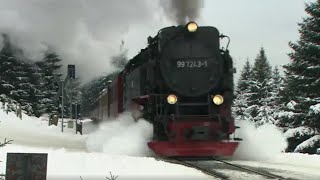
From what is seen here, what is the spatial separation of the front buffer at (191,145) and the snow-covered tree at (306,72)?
810 cm

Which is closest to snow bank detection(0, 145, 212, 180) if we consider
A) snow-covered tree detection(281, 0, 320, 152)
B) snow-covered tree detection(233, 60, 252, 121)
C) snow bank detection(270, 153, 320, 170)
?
snow bank detection(270, 153, 320, 170)

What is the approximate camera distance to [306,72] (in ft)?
64.1

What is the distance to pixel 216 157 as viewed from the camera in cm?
1298

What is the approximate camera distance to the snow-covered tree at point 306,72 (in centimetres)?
1931

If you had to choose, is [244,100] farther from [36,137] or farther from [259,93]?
[36,137]

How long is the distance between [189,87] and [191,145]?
146 cm

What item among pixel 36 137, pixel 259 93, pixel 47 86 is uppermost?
pixel 47 86

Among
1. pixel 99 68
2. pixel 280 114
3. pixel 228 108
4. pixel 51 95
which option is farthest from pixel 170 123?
pixel 51 95

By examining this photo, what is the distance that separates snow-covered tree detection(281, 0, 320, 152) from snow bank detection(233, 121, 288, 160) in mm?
5594

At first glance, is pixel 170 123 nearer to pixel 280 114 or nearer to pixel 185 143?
pixel 185 143

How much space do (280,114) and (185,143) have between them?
930 centimetres

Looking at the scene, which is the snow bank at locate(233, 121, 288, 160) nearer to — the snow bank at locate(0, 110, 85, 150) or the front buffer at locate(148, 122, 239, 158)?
the front buffer at locate(148, 122, 239, 158)

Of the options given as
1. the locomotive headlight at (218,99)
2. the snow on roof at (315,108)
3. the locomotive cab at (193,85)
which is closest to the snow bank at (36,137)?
the locomotive cab at (193,85)

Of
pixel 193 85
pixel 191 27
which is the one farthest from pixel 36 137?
pixel 191 27
